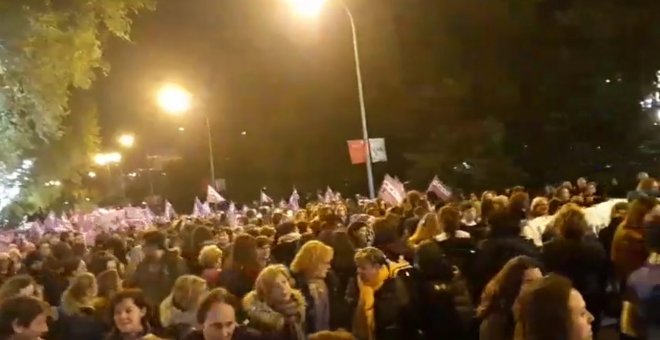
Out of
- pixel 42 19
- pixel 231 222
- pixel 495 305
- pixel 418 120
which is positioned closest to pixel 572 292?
pixel 495 305

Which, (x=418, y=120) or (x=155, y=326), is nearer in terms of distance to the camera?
(x=155, y=326)

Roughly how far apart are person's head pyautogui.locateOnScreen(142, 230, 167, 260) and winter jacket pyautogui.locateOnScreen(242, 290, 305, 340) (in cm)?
339

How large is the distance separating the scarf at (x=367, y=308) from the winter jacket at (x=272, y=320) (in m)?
1.00

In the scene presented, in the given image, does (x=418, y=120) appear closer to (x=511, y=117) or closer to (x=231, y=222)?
(x=511, y=117)

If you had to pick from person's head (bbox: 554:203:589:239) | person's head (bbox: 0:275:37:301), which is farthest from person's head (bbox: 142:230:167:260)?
person's head (bbox: 554:203:589:239)

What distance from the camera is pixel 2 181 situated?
1270 inches

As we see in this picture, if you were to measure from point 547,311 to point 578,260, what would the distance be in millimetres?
3600

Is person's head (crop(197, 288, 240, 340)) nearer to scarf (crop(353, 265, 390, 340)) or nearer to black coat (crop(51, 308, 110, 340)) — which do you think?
black coat (crop(51, 308, 110, 340))

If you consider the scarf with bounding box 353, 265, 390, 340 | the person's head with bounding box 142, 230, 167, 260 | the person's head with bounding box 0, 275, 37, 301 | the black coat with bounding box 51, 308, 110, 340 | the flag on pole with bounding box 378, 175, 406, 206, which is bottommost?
the scarf with bounding box 353, 265, 390, 340

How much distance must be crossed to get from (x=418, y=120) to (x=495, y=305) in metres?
32.6

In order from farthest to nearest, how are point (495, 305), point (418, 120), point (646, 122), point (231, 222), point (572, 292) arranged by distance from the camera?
point (418, 120) → point (646, 122) → point (231, 222) → point (495, 305) → point (572, 292)

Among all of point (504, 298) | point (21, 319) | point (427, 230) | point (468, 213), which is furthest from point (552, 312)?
point (468, 213)

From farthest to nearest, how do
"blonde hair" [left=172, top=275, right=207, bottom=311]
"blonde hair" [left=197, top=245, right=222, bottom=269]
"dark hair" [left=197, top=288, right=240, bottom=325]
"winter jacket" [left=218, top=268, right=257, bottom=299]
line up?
"blonde hair" [left=197, top=245, right=222, bottom=269] < "winter jacket" [left=218, top=268, right=257, bottom=299] < "blonde hair" [left=172, top=275, right=207, bottom=311] < "dark hair" [left=197, top=288, right=240, bottom=325]

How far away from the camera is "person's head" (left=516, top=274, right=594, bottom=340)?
515 centimetres
